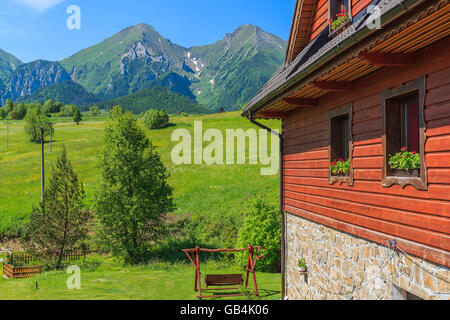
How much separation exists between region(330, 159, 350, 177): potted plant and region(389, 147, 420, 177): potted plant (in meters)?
1.64

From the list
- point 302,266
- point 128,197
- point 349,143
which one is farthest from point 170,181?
point 349,143

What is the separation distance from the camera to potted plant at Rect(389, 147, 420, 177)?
5.44 m

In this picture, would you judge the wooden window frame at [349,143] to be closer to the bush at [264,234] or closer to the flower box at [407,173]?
the flower box at [407,173]

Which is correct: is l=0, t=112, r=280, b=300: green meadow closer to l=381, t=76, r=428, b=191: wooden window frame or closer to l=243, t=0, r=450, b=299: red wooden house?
l=243, t=0, r=450, b=299: red wooden house

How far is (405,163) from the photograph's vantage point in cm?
564

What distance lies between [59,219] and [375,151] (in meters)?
23.8

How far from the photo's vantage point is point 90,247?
31.9 meters

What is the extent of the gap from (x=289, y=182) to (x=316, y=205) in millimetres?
2581

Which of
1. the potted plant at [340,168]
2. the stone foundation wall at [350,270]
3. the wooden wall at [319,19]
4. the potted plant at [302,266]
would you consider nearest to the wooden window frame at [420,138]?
the stone foundation wall at [350,270]

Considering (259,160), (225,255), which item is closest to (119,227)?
(225,255)

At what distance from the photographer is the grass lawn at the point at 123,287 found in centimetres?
1543

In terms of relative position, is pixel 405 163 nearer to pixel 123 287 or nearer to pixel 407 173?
pixel 407 173

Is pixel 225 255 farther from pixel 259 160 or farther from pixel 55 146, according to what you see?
pixel 55 146
